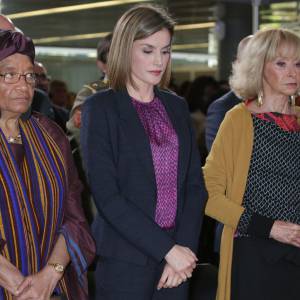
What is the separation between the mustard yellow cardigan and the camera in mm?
2682

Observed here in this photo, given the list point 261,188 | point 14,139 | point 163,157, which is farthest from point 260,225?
point 14,139

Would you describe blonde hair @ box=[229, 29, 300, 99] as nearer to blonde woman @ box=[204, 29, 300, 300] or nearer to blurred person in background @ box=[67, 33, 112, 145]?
blonde woman @ box=[204, 29, 300, 300]

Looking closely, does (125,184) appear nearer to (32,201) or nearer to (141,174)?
(141,174)

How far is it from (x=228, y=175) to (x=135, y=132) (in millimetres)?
532

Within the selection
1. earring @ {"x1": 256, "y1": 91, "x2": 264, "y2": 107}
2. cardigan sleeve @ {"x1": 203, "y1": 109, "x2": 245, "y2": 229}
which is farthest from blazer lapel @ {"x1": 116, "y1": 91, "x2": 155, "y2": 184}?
earring @ {"x1": 256, "y1": 91, "x2": 264, "y2": 107}

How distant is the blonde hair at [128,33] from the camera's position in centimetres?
239

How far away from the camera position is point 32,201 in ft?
7.06

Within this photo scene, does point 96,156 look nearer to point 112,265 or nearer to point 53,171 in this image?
point 53,171

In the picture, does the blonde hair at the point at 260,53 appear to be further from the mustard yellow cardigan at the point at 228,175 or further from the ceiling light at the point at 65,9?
the ceiling light at the point at 65,9

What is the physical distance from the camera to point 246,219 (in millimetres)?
2652

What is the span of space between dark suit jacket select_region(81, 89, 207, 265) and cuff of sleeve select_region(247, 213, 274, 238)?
0.29 m

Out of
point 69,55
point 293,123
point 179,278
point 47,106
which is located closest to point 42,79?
point 47,106

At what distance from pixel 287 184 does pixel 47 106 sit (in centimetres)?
192

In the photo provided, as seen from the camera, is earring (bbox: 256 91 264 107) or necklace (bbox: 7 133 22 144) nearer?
necklace (bbox: 7 133 22 144)
